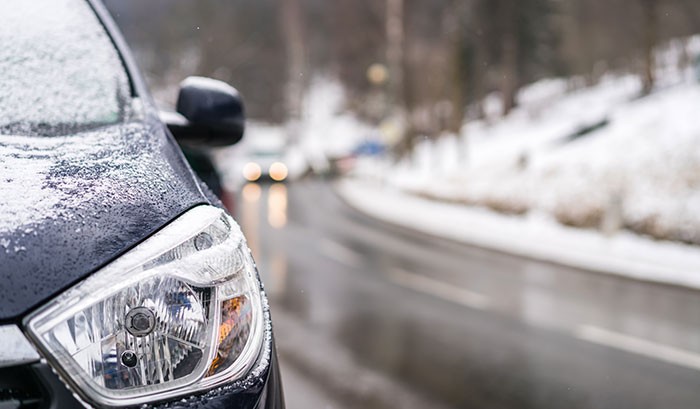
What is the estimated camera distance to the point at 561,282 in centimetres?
909

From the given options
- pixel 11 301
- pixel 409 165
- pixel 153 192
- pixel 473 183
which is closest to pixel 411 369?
pixel 153 192

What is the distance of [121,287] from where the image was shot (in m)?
1.48

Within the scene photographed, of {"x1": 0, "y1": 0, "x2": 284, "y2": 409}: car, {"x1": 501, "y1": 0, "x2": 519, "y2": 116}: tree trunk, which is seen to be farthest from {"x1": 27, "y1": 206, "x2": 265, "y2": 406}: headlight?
{"x1": 501, "y1": 0, "x2": 519, "y2": 116}: tree trunk

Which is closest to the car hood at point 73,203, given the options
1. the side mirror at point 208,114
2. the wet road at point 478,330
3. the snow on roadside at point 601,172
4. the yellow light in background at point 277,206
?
the side mirror at point 208,114

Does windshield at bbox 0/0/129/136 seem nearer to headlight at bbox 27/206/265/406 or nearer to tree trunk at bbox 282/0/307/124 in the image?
headlight at bbox 27/206/265/406

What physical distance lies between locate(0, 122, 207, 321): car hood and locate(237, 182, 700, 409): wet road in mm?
2788

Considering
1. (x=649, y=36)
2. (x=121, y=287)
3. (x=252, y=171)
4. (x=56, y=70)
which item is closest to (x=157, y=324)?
(x=121, y=287)

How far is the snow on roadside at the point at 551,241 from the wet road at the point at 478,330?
0.69m

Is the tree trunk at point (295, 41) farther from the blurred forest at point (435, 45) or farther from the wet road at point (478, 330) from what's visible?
the wet road at point (478, 330)

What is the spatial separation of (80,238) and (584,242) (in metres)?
12.4

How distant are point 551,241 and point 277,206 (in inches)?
337

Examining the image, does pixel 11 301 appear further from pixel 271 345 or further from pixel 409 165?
pixel 409 165

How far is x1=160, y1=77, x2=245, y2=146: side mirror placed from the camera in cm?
273

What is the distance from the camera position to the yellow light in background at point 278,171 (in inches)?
1141
